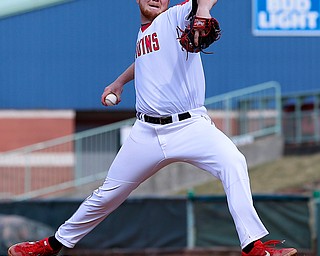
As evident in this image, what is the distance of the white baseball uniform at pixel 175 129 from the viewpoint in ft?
17.9

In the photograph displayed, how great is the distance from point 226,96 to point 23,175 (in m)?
5.31

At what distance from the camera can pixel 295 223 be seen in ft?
47.1

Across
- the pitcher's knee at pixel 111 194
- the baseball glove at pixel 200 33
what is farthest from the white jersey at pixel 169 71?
the pitcher's knee at pixel 111 194

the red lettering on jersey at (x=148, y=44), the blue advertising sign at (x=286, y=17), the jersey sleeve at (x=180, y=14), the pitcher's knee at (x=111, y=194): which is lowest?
the pitcher's knee at (x=111, y=194)

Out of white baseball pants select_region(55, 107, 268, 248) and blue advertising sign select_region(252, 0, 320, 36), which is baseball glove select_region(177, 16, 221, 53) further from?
blue advertising sign select_region(252, 0, 320, 36)

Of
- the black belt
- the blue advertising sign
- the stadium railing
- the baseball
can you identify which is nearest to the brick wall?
the stadium railing

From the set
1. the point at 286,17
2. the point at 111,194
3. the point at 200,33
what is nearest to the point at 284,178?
the point at 286,17

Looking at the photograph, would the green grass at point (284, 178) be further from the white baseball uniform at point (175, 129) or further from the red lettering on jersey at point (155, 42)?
the red lettering on jersey at point (155, 42)

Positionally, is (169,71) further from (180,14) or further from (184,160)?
(184,160)

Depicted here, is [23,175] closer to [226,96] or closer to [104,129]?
[104,129]

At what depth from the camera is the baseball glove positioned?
4980mm

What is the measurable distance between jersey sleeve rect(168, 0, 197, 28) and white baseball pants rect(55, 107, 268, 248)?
0.58 m

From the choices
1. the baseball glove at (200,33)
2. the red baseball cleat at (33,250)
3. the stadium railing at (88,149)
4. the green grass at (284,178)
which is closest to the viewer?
the baseball glove at (200,33)

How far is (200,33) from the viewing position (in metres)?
5.00
